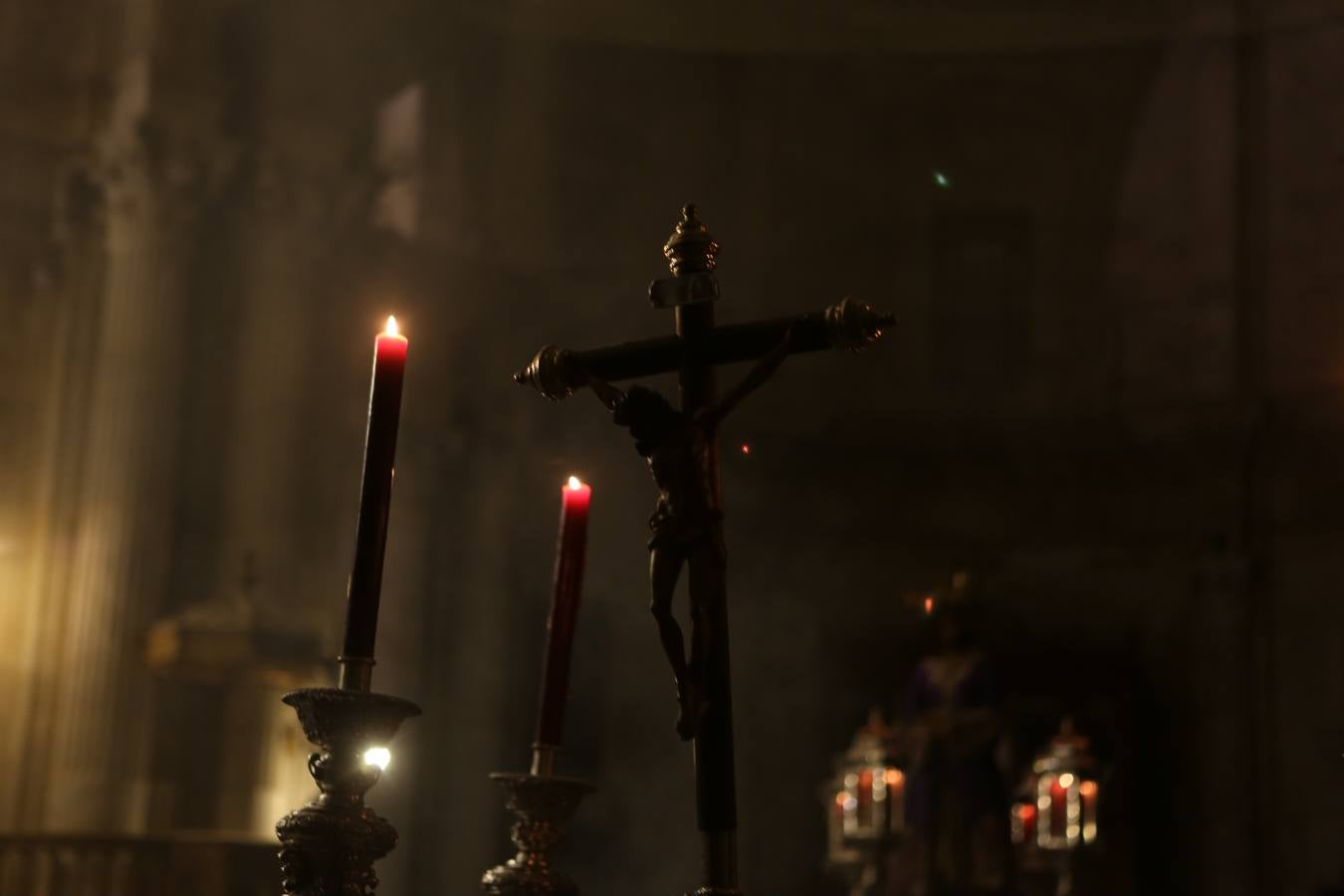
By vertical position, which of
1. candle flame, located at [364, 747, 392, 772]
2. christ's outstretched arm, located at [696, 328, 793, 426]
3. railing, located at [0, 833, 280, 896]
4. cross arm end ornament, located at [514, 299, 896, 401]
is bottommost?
railing, located at [0, 833, 280, 896]

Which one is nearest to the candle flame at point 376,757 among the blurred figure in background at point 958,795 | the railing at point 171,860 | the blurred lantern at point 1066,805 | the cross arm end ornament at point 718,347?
the cross arm end ornament at point 718,347

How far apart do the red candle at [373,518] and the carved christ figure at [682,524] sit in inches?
8.5

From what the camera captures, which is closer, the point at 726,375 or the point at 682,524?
the point at 682,524

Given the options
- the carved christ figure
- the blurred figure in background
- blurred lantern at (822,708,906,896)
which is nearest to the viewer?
the carved christ figure

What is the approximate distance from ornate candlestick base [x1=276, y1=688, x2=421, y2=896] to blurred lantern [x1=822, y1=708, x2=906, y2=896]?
3.97 metres

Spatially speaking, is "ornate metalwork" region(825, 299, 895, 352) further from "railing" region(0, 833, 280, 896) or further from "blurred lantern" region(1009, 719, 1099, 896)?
"railing" region(0, 833, 280, 896)

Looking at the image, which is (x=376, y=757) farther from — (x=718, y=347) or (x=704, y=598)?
(x=718, y=347)

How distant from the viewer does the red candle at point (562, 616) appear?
183 centimetres

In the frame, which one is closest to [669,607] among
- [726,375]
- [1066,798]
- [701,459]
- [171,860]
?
[701,459]

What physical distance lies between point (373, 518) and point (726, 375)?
298 inches

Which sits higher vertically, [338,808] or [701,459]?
[701,459]

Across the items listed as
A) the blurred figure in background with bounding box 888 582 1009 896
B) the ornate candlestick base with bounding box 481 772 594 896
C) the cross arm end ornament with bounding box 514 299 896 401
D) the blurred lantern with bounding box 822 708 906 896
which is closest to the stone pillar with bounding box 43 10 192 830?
the blurred lantern with bounding box 822 708 906 896

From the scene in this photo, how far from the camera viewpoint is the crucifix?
5.23ft

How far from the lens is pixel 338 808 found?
1523 millimetres
